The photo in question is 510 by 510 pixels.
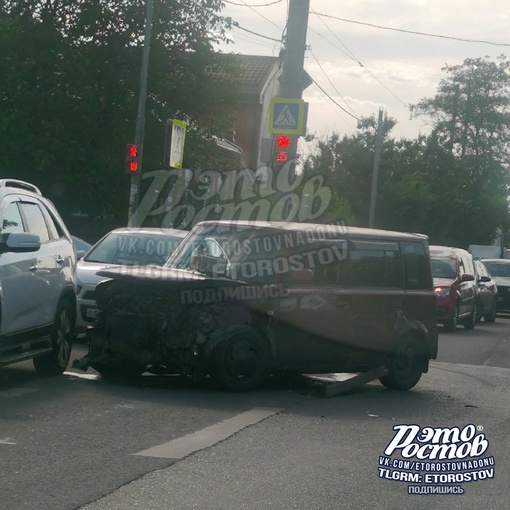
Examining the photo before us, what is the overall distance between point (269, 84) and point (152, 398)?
53219 mm

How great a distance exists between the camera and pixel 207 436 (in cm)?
862

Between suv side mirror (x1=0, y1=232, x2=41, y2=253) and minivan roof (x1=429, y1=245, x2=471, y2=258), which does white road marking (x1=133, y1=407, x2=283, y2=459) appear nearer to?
suv side mirror (x1=0, y1=232, x2=41, y2=253)

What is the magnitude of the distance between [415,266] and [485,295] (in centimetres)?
1728

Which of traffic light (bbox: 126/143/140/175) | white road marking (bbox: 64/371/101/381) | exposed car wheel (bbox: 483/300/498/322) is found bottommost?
exposed car wheel (bbox: 483/300/498/322)

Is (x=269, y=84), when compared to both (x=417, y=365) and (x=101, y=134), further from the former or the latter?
(x=417, y=365)

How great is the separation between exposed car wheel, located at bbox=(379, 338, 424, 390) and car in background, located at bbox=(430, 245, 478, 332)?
1066 centimetres

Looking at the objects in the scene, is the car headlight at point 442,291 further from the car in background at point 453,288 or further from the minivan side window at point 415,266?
the minivan side window at point 415,266

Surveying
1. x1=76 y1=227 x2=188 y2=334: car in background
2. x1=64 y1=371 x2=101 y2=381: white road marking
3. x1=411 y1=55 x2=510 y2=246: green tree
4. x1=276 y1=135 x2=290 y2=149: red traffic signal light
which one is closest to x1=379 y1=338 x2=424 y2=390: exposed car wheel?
x1=64 y1=371 x2=101 y2=381: white road marking

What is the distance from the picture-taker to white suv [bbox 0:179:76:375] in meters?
10.1

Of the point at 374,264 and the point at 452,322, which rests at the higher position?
the point at 374,264

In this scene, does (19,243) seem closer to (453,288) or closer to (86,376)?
(86,376)

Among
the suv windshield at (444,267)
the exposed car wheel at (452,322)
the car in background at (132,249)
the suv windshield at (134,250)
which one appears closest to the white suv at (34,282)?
the car in background at (132,249)

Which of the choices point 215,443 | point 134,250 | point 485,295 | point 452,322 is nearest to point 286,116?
point 134,250

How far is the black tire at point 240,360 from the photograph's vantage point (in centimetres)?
1078
